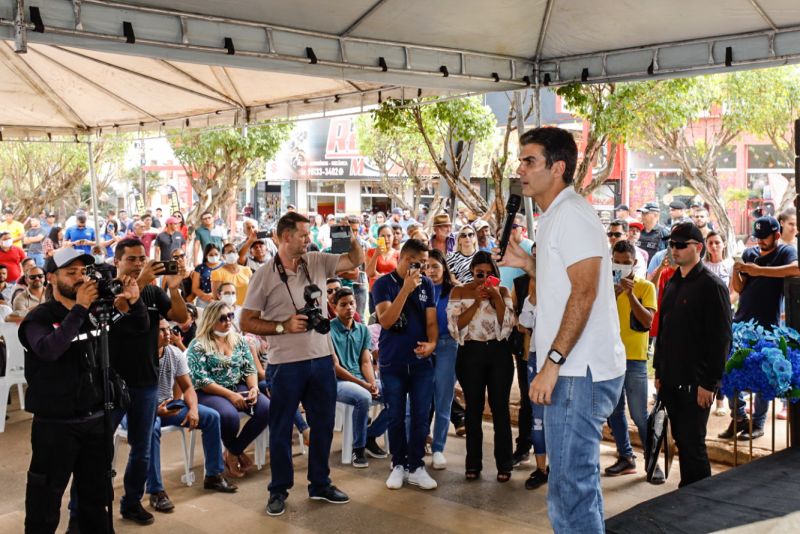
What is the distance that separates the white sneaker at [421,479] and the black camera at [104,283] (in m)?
2.82

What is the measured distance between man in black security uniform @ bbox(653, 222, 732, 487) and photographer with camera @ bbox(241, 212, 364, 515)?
2097 mm

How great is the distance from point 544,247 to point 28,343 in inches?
109

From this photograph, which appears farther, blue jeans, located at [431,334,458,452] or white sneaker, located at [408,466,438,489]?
blue jeans, located at [431,334,458,452]

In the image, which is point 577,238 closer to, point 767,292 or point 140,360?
point 140,360

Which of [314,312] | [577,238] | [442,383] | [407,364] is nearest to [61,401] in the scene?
[314,312]

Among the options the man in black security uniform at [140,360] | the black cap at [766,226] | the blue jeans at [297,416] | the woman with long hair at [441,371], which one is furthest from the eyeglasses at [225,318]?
the black cap at [766,226]

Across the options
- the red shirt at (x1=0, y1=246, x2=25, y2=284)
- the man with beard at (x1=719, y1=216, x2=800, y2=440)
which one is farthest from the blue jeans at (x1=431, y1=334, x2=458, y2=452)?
the red shirt at (x1=0, y1=246, x2=25, y2=284)

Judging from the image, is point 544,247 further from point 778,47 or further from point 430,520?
point 778,47

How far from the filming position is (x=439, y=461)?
6758mm

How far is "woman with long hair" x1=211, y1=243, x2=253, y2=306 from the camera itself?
1015 centimetres

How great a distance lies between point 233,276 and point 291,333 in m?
4.84

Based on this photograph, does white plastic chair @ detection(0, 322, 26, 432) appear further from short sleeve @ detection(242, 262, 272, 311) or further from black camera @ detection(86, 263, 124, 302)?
black camera @ detection(86, 263, 124, 302)

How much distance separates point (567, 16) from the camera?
6398mm

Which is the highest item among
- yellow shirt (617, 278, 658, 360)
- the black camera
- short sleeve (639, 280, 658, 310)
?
the black camera
